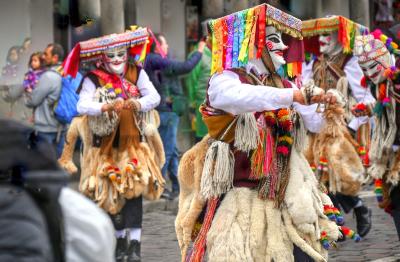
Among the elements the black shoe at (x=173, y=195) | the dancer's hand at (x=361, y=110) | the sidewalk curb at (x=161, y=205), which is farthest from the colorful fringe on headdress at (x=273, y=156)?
the black shoe at (x=173, y=195)

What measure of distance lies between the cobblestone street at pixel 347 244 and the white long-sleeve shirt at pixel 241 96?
3.27 metres

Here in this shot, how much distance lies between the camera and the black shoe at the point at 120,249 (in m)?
9.50

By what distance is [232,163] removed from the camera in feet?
21.5

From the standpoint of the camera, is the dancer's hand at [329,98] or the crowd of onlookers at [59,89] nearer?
the dancer's hand at [329,98]

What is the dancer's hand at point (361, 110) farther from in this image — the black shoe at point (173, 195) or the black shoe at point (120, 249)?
the black shoe at point (173, 195)

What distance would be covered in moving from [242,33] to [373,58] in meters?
2.99

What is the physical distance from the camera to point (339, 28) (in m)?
11.2

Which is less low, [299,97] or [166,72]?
[166,72]

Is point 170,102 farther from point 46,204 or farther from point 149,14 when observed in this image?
point 46,204

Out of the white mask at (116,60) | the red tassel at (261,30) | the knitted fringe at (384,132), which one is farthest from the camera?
the white mask at (116,60)

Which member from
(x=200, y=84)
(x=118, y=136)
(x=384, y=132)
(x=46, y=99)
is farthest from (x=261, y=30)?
(x=200, y=84)

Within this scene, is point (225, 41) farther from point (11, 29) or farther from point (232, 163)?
point (11, 29)

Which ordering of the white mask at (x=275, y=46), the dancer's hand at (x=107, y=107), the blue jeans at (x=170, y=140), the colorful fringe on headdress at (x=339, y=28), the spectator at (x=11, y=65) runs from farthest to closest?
the spectator at (x=11, y=65)
the blue jeans at (x=170, y=140)
the colorful fringe on headdress at (x=339, y=28)
the dancer's hand at (x=107, y=107)
the white mask at (x=275, y=46)

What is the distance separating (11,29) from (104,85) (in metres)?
6.93
